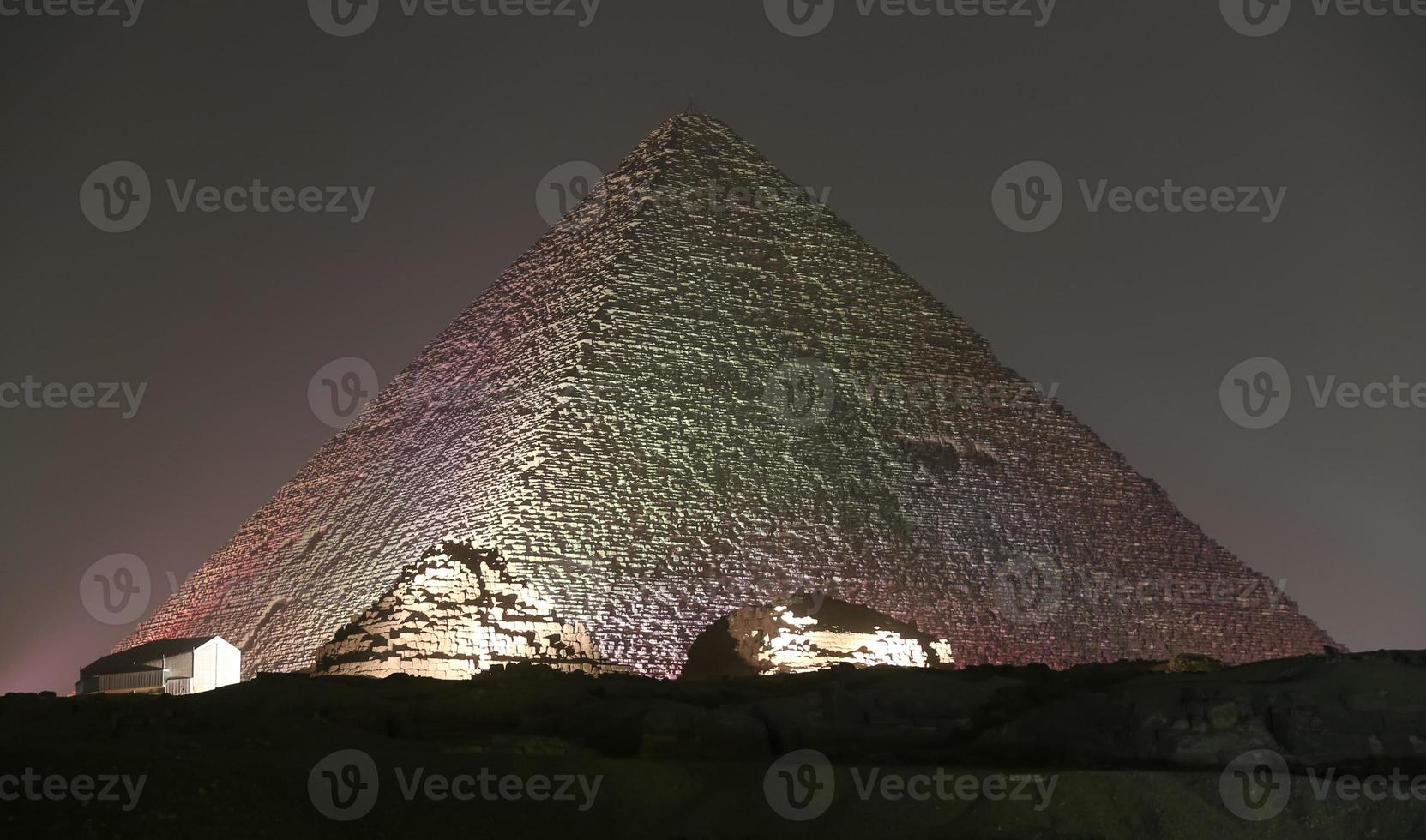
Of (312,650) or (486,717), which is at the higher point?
(312,650)

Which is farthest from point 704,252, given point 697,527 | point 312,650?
point 312,650

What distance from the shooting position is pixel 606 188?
36.6 metres

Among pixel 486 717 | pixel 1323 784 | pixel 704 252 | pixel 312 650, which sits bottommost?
pixel 1323 784

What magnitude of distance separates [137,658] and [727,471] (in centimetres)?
998

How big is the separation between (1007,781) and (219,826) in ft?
13.5

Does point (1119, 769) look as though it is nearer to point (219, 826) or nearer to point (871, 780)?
point (871, 780)

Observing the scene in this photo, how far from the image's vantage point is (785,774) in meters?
10.5
